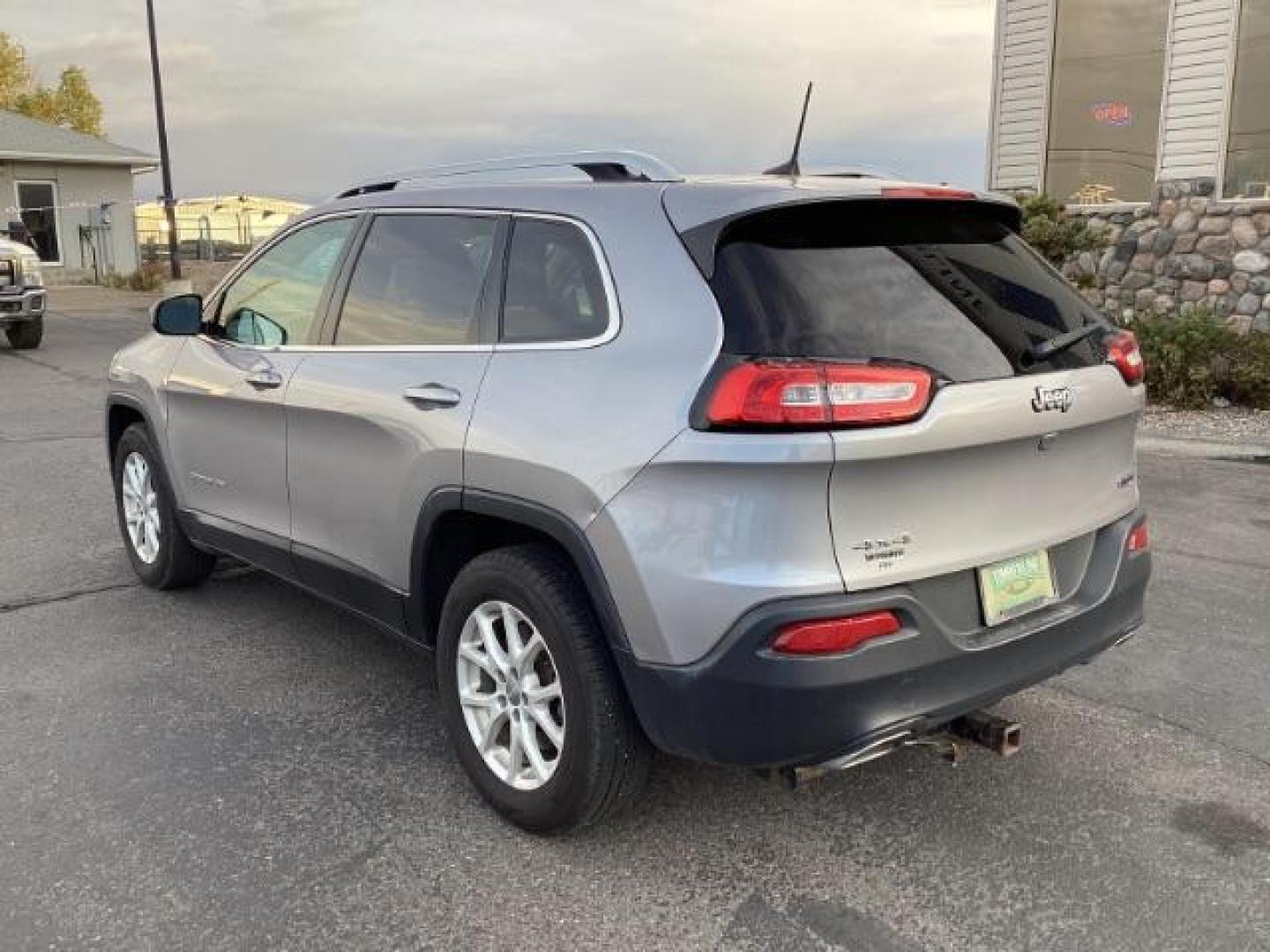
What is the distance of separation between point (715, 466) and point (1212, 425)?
26.1 feet

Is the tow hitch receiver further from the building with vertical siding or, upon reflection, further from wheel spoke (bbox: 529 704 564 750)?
the building with vertical siding

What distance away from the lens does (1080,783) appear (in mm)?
3496

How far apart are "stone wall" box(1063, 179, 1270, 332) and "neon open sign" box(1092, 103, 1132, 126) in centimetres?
111

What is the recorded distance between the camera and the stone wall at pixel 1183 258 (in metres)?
10.7

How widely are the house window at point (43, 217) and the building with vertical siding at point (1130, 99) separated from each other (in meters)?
23.6

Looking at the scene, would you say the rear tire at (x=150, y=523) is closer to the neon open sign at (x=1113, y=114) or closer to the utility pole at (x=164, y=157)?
the neon open sign at (x=1113, y=114)

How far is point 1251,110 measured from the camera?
1134 cm

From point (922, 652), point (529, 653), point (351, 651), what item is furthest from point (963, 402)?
point (351, 651)

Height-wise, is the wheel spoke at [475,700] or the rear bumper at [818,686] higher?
the rear bumper at [818,686]

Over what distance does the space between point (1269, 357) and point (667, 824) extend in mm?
8392

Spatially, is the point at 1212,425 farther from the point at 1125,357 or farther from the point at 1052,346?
the point at 1052,346

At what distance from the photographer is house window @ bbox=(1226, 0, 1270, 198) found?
11.1 m

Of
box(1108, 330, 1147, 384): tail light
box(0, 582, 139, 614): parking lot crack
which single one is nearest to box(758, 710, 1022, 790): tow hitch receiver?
box(1108, 330, 1147, 384): tail light

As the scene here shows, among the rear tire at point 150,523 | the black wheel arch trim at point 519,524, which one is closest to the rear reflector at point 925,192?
the black wheel arch trim at point 519,524
